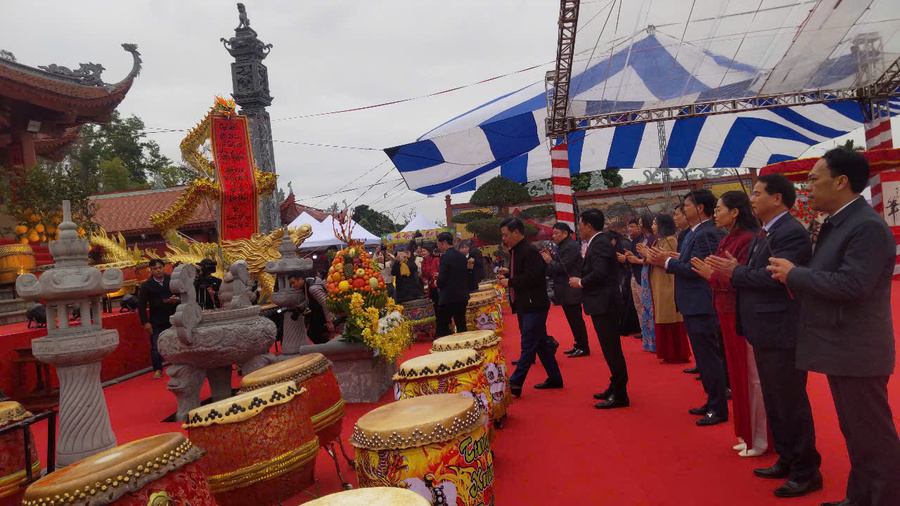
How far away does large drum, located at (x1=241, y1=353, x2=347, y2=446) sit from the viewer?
293 centimetres

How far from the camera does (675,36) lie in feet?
24.8

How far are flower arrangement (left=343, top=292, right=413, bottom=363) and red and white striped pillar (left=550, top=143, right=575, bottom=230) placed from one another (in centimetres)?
453

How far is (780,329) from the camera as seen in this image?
100 inches

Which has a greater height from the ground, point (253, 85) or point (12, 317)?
point (253, 85)

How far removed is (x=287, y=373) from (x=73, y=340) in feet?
4.54

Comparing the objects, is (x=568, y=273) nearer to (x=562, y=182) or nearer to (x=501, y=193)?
(x=562, y=182)

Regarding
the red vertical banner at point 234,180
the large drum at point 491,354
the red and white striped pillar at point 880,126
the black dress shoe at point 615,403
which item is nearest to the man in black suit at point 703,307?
the black dress shoe at point 615,403

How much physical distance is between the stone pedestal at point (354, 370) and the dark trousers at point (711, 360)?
2.70 meters

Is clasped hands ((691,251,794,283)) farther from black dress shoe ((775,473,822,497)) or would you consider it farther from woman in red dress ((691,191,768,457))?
black dress shoe ((775,473,822,497))

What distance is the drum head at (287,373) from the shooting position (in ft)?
9.55

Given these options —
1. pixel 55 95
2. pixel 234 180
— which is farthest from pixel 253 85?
pixel 234 180

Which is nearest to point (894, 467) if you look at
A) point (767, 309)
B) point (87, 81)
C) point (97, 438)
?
point (767, 309)

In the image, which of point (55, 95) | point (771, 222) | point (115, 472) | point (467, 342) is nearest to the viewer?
point (115, 472)

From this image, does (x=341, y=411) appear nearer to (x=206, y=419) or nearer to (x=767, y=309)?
(x=206, y=419)
